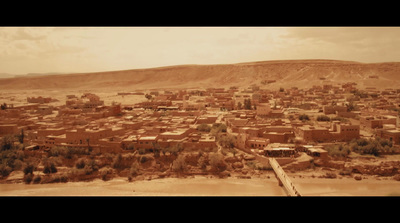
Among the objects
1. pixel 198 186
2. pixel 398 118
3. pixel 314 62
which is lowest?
pixel 198 186

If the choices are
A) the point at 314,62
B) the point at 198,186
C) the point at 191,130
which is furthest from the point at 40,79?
the point at 198,186

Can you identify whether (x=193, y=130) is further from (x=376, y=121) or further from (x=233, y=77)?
(x=233, y=77)

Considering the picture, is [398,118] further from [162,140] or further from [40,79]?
[40,79]

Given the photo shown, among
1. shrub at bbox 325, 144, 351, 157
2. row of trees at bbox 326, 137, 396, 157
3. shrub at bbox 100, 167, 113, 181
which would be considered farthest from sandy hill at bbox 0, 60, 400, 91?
shrub at bbox 100, 167, 113, 181

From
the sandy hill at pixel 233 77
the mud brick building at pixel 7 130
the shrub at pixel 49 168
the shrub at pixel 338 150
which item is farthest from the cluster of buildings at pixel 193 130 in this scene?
the sandy hill at pixel 233 77

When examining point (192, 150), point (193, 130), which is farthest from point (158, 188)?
point (193, 130)

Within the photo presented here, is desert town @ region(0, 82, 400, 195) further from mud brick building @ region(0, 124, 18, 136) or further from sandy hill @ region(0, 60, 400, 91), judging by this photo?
sandy hill @ region(0, 60, 400, 91)

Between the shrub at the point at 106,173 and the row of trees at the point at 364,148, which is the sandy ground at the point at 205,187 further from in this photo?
the row of trees at the point at 364,148
